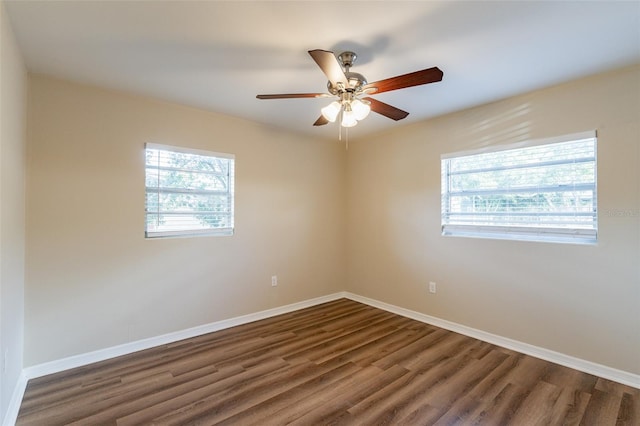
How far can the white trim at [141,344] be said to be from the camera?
95.5 inches

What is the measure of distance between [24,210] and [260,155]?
2.18 meters

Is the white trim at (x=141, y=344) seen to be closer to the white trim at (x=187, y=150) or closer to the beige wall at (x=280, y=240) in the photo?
the beige wall at (x=280, y=240)

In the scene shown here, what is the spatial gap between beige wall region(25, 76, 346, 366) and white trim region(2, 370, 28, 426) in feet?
0.64

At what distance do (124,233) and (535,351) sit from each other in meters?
3.89

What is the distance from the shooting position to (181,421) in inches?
74.4

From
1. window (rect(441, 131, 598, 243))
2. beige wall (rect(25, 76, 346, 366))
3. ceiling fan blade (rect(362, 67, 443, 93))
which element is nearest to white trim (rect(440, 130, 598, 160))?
window (rect(441, 131, 598, 243))

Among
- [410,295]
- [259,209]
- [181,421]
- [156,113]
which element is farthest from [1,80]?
[410,295]

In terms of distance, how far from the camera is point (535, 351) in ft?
9.06

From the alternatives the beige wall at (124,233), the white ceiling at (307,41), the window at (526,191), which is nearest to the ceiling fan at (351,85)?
the white ceiling at (307,41)

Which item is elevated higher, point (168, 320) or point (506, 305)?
point (506, 305)

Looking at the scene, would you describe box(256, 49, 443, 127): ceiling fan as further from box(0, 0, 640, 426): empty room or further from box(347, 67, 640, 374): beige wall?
box(347, 67, 640, 374): beige wall

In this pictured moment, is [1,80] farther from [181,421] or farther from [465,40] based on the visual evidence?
[465,40]

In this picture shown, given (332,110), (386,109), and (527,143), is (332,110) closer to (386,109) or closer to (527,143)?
(386,109)

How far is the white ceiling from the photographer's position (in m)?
1.68
